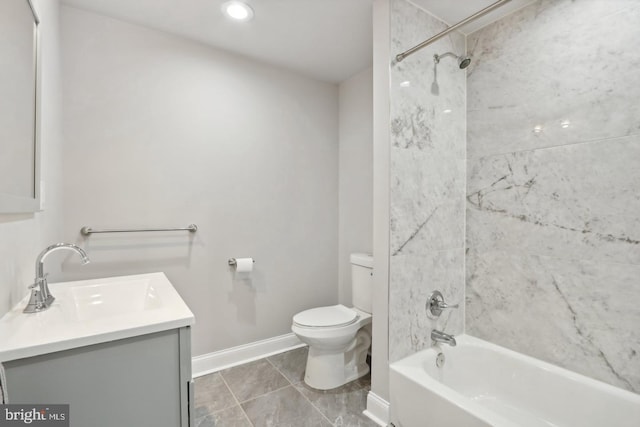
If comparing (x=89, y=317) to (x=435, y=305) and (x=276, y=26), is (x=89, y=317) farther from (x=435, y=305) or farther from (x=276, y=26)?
(x=276, y=26)

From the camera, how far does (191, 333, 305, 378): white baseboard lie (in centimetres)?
213

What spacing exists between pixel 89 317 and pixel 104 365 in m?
0.55

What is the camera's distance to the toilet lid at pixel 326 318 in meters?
1.97

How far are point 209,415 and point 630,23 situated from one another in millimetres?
2907

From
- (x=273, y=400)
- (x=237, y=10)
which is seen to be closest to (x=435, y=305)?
(x=273, y=400)

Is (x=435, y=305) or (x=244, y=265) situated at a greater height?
(x=244, y=265)

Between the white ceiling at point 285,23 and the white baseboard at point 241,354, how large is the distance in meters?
2.21

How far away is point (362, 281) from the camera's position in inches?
89.4

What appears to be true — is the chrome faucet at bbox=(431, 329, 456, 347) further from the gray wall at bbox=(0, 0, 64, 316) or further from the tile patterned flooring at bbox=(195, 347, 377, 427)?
the gray wall at bbox=(0, 0, 64, 316)

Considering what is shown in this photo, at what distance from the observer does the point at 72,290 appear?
1.37 m

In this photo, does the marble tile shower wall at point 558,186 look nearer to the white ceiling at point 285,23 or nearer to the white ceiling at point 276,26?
the white ceiling at point 285,23

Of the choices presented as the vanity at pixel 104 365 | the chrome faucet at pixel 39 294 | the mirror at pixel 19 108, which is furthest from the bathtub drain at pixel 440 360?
the mirror at pixel 19 108

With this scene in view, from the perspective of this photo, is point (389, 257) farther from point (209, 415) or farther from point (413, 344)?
point (209, 415)

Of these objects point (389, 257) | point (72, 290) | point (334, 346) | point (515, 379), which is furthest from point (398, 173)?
point (72, 290)
